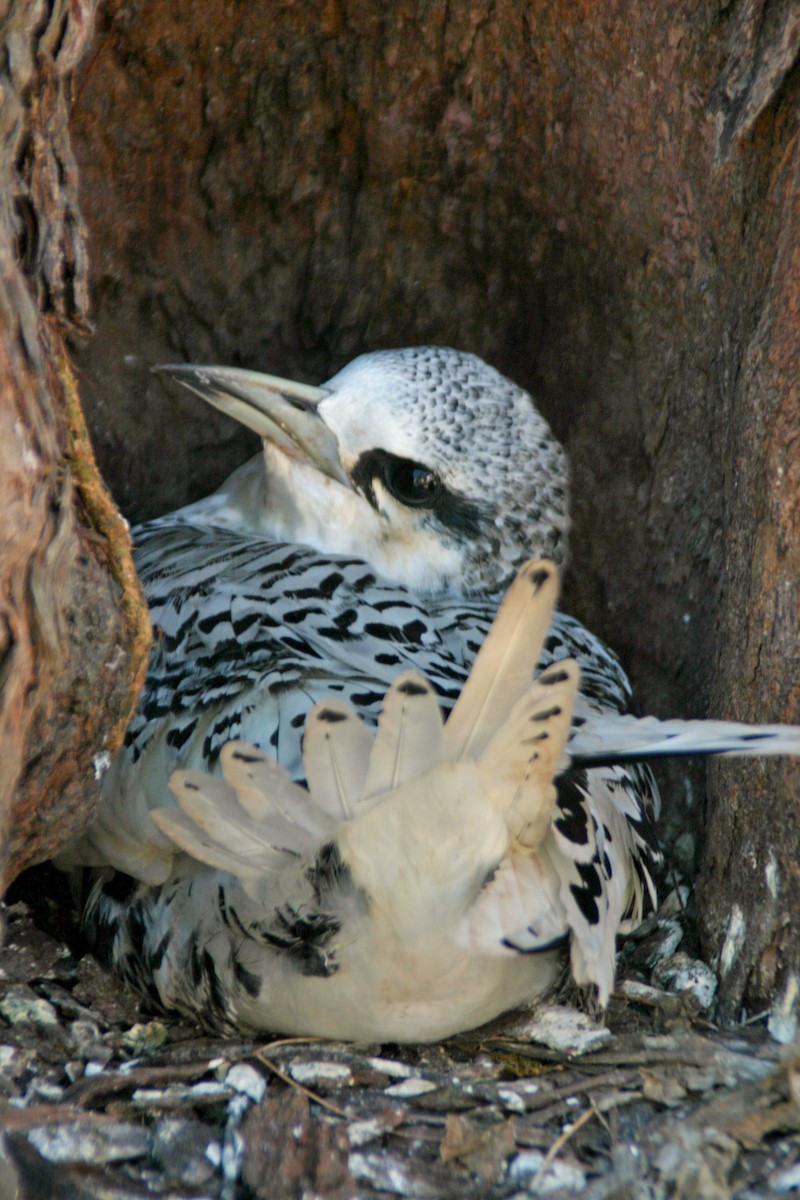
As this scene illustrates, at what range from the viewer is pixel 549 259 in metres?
3.24

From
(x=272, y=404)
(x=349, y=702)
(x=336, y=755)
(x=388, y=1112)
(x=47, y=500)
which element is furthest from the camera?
(x=272, y=404)

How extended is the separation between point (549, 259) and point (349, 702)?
149cm

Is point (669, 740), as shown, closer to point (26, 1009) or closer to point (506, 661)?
point (506, 661)

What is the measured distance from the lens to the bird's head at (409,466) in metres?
2.93

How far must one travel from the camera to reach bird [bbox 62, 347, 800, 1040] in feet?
6.40

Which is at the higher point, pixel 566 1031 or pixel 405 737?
pixel 405 737

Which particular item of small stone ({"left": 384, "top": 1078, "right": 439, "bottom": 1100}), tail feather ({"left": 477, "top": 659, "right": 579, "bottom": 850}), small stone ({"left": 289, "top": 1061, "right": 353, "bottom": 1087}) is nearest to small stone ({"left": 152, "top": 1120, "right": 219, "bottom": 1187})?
small stone ({"left": 289, "top": 1061, "right": 353, "bottom": 1087})

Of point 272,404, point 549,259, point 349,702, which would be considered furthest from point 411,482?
point 349,702

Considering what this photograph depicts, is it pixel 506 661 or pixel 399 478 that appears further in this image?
pixel 399 478

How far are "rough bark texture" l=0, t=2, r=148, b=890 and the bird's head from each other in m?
0.99

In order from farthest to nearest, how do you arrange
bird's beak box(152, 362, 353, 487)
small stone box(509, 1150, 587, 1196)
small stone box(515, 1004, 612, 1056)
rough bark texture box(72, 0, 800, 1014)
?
1. bird's beak box(152, 362, 353, 487)
2. rough bark texture box(72, 0, 800, 1014)
3. small stone box(515, 1004, 612, 1056)
4. small stone box(509, 1150, 587, 1196)

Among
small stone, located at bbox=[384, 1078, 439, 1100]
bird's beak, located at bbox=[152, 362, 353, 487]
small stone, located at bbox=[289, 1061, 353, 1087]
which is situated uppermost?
bird's beak, located at bbox=[152, 362, 353, 487]

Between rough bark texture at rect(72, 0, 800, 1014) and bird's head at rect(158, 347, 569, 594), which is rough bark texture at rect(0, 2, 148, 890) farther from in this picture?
rough bark texture at rect(72, 0, 800, 1014)

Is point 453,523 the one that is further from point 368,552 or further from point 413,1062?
point 413,1062
